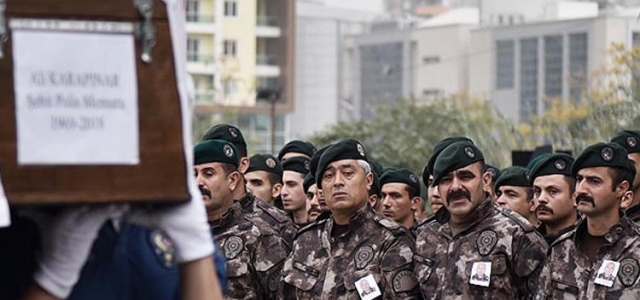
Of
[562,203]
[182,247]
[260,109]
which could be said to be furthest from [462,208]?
[260,109]

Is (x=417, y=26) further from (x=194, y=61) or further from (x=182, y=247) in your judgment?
(x=182, y=247)

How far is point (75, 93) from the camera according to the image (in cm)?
381

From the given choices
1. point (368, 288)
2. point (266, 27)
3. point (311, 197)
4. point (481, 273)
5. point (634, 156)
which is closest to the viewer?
point (481, 273)

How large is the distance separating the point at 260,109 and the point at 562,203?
84213mm

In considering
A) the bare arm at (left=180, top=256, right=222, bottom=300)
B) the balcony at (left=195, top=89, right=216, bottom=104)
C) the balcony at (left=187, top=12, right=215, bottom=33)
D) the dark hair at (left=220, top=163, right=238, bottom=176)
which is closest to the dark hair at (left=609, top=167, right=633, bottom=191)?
the dark hair at (left=220, top=163, right=238, bottom=176)

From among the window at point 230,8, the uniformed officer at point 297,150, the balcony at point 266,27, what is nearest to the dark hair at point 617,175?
the uniformed officer at point 297,150

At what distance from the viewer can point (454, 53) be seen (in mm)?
99625

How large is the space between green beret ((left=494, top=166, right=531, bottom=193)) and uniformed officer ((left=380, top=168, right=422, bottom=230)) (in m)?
0.63

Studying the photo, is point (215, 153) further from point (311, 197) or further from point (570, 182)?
point (570, 182)

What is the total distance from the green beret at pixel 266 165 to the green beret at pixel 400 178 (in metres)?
0.94

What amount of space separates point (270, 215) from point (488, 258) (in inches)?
78.6

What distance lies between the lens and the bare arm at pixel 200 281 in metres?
4.06

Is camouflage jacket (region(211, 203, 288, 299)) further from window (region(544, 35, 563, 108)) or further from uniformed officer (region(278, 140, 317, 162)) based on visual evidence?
window (region(544, 35, 563, 108))

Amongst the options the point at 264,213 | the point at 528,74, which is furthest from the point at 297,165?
the point at 528,74
